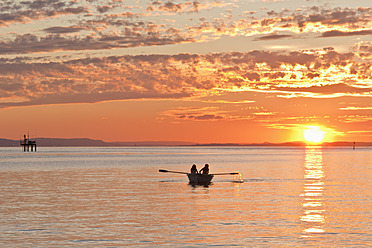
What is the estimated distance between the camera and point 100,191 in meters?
54.4

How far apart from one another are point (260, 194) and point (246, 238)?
2377cm

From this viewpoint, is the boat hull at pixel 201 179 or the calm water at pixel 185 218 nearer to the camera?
the calm water at pixel 185 218

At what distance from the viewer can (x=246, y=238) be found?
1102 inches

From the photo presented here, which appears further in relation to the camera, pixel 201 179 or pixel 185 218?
pixel 201 179

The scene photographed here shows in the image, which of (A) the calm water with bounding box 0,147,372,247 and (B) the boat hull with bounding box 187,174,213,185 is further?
(B) the boat hull with bounding box 187,174,213,185

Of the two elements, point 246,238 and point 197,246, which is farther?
point 246,238

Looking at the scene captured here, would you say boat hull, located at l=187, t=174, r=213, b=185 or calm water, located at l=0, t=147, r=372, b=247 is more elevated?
boat hull, located at l=187, t=174, r=213, b=185

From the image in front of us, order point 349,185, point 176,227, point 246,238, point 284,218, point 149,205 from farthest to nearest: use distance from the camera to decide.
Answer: point 349,185, point 149,205, point 284,218, point 176,227, point 246,238

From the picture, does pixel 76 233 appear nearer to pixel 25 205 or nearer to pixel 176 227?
pixel 176 227

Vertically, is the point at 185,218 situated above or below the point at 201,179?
below

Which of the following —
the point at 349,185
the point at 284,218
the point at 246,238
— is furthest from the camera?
the point at 349,185

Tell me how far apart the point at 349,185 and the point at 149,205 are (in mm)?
29295

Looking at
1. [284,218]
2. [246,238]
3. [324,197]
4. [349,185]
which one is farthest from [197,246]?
[349,185]

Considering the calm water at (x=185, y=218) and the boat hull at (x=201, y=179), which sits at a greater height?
the boat hull at (x=201, y=179)
